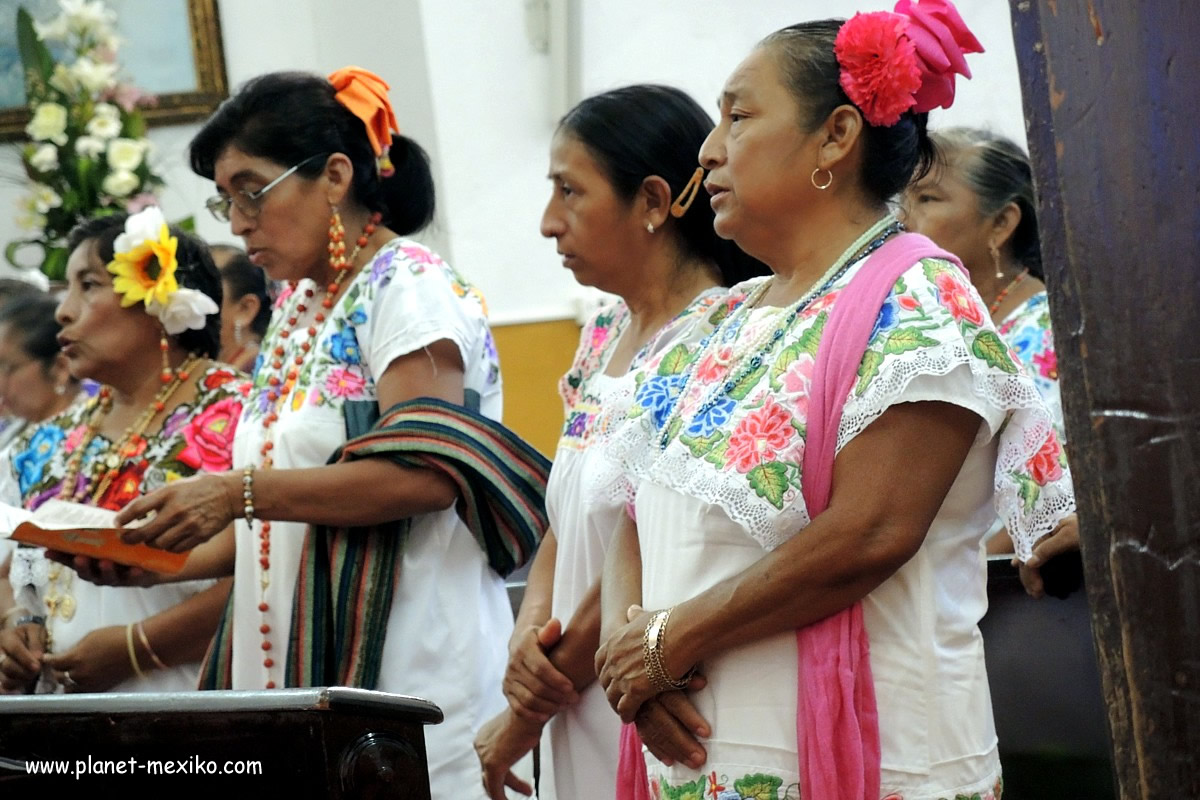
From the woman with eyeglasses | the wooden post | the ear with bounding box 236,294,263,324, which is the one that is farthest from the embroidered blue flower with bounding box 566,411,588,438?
the ear with bounding box 236,294,263,324

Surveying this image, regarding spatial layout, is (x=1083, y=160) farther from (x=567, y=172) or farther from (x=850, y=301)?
(x=567, y=172)

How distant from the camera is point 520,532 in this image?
2574mm

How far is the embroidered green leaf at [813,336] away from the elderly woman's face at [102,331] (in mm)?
1851

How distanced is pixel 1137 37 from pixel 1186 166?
0.24 ft

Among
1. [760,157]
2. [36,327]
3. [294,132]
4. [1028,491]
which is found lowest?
[36,327]

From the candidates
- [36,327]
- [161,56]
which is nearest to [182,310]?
[36,327]

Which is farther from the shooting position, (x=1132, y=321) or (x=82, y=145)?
(x=82, y=145)

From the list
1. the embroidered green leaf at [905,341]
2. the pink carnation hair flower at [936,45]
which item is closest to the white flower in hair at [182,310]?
the pink carnation hair flower at [936,45]

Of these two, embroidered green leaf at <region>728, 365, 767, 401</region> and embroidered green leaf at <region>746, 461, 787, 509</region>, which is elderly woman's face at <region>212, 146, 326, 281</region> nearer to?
embroidered green leaf at <region>728, 365, 767, 401</region>

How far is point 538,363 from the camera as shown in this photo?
5.28m

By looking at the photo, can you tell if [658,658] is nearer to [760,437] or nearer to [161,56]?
[760,437]

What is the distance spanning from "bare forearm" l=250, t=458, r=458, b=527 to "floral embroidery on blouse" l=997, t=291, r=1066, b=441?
1.16 metres

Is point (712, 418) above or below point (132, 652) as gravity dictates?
above

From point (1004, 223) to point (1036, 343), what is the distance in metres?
0.35
